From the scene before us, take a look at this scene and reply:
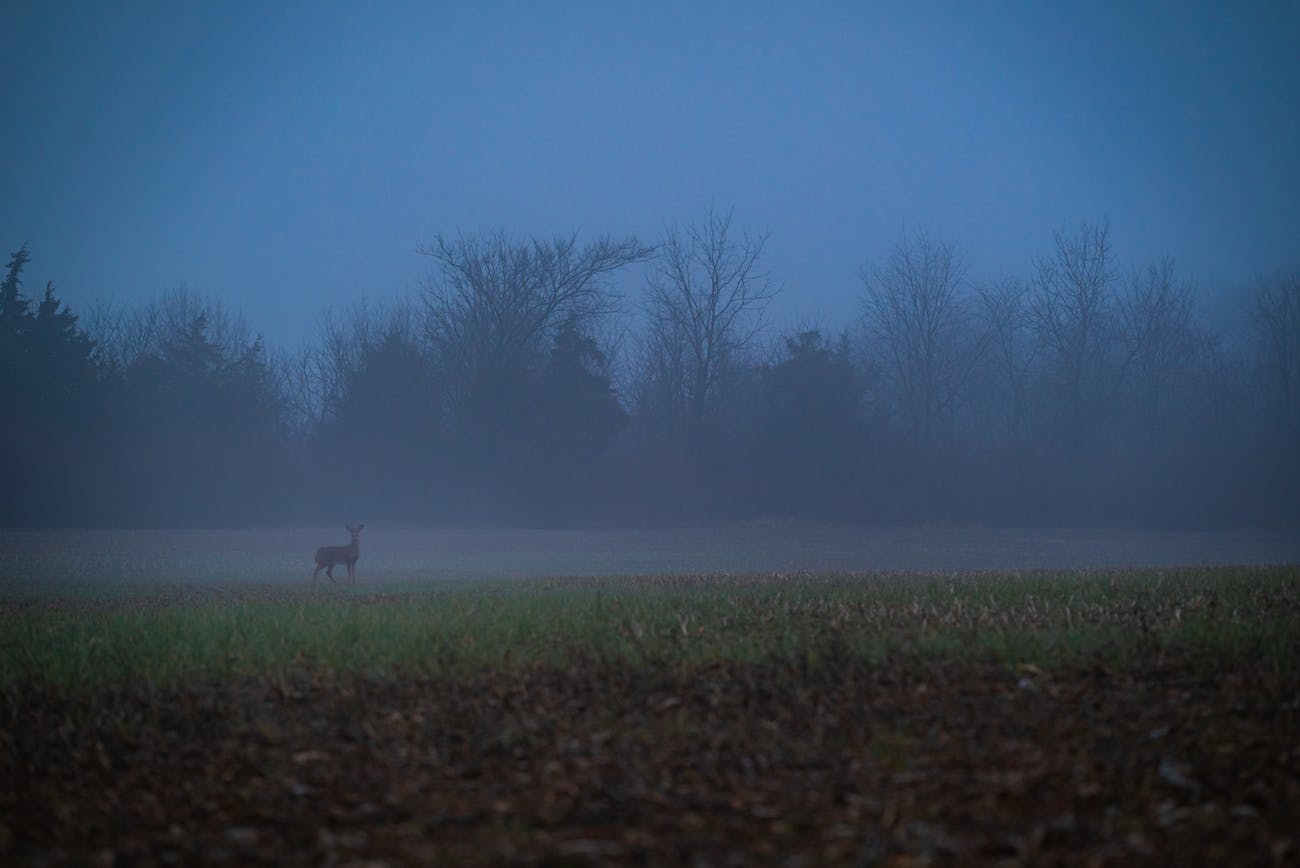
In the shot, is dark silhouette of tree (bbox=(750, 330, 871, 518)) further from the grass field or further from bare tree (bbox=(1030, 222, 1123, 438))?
the grass field

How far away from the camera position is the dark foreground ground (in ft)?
15.6

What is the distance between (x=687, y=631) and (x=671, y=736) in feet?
11.6

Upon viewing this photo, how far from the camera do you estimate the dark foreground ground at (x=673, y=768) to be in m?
4.76

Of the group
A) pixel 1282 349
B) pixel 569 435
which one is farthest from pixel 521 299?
pixel 1282 349

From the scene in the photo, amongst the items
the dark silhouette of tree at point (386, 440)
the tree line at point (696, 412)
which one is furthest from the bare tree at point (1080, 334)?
the dark silhouette of tree at point (386, 440)

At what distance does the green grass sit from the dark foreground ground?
53cm

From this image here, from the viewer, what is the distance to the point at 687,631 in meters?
9.91

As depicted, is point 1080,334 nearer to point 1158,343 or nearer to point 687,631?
point 1158,343

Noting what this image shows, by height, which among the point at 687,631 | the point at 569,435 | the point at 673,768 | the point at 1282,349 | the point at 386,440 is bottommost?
the point at 673,768

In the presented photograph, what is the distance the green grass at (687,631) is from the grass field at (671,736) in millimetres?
59

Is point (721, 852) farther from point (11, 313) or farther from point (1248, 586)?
point (11, 313)

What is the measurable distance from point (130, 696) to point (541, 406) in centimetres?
4645

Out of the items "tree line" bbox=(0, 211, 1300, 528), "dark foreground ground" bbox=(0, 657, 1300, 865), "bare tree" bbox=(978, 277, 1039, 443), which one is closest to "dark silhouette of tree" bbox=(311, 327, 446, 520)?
"tree line" bbox=(0, 211, 1300, 528)

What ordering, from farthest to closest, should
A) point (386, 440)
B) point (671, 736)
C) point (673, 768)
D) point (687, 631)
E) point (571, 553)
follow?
1. point (386, 440)
2. point (571, 553)
3. point (687, 631)
4. point (671, 736)
5. point (673, 768)
